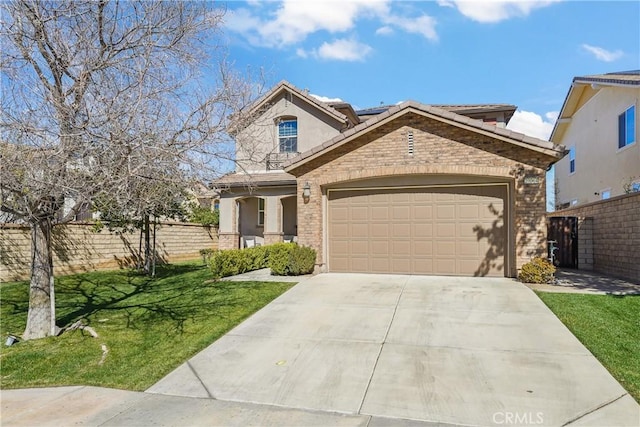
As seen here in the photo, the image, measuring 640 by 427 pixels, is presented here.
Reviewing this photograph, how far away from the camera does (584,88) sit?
1894 centimetres

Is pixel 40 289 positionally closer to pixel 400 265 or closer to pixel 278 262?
pixel 278 262

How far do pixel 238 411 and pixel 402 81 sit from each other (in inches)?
475

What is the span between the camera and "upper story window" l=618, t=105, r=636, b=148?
47.9ft

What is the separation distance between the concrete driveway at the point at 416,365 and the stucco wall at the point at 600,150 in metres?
10.5

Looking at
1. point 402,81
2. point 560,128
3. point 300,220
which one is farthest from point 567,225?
point 560,128

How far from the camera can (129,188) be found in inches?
253

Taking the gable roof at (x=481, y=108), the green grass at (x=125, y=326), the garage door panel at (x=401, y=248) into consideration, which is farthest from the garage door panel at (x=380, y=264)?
the gable roof at (x=481, y=108)

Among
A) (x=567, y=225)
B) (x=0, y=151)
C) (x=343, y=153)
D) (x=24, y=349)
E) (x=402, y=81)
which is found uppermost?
(x=402, y=81)

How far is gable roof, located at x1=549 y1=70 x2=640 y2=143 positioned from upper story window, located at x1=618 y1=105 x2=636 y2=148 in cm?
122

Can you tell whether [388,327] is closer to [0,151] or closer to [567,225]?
[0,151]

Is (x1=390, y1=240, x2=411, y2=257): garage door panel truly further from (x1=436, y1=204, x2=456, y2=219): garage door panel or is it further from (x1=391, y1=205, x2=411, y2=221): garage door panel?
(x1=436, y1=204, x2=456, y2=219): garage door panel

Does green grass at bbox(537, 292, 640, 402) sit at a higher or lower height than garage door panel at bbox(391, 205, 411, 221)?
lower

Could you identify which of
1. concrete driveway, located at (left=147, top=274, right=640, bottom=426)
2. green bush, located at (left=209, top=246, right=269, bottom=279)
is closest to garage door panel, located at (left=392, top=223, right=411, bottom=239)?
concrete driveway, located at (left=147, top=274, right=640, bottom=426)

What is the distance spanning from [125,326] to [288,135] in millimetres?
12093
